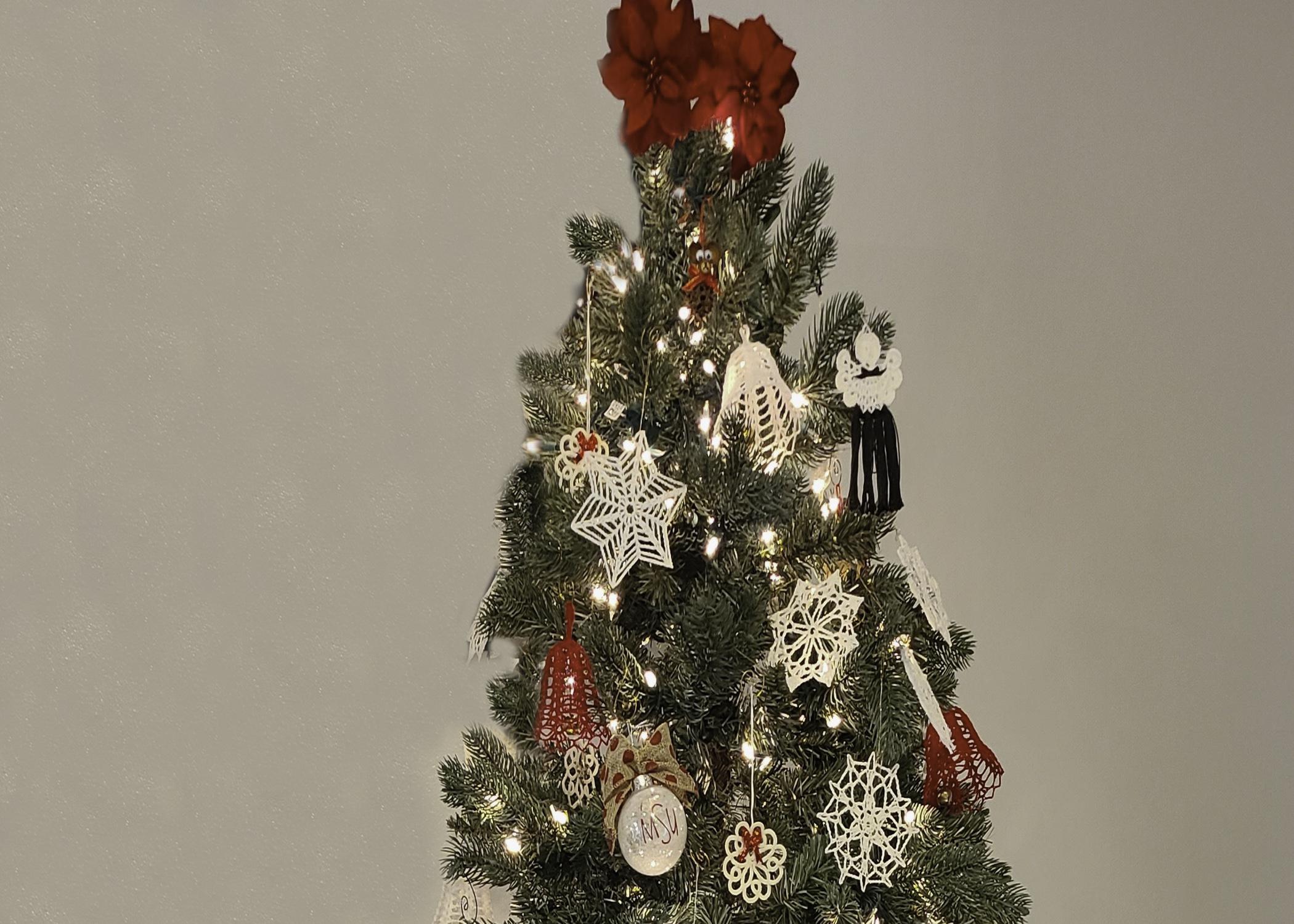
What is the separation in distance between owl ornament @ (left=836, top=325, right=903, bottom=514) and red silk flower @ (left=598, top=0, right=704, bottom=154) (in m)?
0.25

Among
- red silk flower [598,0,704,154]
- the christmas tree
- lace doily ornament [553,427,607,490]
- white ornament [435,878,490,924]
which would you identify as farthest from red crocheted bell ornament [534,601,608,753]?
red silk flower [598,0,704,154]

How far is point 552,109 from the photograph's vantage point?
57.5 inches

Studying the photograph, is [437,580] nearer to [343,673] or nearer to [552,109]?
[343,673]

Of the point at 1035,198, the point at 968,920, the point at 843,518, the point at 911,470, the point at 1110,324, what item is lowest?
the point at 968,920

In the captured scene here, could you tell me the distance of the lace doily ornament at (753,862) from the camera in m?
0.90

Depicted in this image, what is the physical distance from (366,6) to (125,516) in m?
0.63

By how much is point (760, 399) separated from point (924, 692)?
0.28 meters

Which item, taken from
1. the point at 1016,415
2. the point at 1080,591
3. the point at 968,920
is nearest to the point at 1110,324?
the point at 1016,415

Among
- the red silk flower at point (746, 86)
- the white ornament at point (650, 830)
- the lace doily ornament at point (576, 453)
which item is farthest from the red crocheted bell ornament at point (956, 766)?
the red silk flower at point (746, 86)

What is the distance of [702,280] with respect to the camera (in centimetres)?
97

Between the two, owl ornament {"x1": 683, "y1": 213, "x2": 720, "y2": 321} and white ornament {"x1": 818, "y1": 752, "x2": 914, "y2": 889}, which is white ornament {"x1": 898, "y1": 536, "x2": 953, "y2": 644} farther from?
owl ornament {"x1": 683, "y1": 213, "x2": 720, "y2": 321}

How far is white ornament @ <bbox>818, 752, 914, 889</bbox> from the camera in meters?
0.92

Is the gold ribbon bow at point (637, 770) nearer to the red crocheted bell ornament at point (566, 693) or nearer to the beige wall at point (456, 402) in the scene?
the red crocheted bell ornament at point (566, 693)

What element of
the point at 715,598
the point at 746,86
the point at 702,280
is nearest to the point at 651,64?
the point at 746,86
